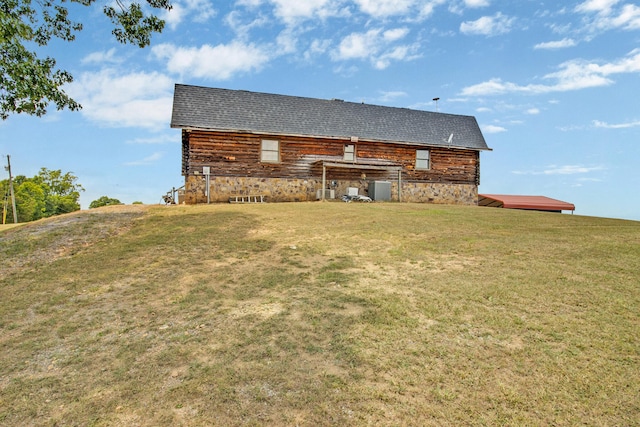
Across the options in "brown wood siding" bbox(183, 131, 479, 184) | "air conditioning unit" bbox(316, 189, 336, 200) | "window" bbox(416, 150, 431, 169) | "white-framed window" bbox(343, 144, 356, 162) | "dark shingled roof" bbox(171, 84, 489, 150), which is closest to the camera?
"brown wood siding" bbox(183, 131, 479, 184)

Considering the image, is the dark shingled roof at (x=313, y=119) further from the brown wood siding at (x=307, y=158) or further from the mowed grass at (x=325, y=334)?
the mowed grass at (x=325, y=334)

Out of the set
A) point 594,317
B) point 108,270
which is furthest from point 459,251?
point 108,270

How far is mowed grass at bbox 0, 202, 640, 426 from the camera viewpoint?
3.97 m

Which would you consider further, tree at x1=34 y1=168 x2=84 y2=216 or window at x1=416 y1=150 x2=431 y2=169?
tree at x1=34 y1=168 x2=84 y2=216

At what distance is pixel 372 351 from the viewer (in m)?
4.95

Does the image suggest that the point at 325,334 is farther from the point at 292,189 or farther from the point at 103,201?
the point at 103,201

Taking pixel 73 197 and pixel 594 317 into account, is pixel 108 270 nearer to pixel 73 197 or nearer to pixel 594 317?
pixel 594 317

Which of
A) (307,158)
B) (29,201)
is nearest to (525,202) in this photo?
(307,158)

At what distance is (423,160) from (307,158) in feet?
32.2

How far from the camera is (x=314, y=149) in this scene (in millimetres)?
26203

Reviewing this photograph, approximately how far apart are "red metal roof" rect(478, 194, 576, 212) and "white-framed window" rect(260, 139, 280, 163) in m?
20.3

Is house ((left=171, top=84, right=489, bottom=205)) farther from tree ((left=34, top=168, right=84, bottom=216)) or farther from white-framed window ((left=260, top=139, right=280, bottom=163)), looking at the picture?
tree ((left=34, top=168, right=84, bottom=216))

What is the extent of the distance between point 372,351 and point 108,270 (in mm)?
7597

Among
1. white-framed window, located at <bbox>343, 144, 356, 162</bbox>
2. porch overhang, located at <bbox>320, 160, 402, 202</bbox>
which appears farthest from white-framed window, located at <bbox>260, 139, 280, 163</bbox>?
white-framed window, located at <bbox>343, 144, 356, 162</bbox>
